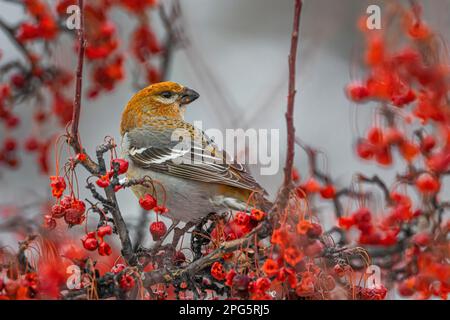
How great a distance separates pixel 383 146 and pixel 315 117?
2.52 metres

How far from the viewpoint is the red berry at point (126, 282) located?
2262 millimetres

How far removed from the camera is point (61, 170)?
2.69 meters

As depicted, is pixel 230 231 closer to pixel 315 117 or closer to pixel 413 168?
pixel 413 168

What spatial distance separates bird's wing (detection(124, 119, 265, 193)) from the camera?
3517 millimetres

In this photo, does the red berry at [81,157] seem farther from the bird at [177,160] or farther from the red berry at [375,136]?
the red berry at [375,136]

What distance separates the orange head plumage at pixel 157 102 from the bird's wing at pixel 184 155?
6 centimetres

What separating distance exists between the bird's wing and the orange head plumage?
0.06 meters

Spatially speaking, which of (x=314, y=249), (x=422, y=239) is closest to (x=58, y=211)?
(x=314, y=249)

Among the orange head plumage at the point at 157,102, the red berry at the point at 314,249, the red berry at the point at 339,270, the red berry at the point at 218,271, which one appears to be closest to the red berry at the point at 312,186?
the red berry at the point at 339,270

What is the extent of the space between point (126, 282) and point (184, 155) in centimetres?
165

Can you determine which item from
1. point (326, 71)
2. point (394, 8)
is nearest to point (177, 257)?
point (394, 8)

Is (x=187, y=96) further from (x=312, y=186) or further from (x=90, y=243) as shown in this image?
(x=90, y=243)

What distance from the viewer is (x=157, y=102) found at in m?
4.12

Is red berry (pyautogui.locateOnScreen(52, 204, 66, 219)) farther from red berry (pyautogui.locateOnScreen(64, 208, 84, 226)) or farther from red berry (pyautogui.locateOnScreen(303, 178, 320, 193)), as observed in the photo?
red berry (pyautogui.locateOnScreen(303, 178, 320, 193))
